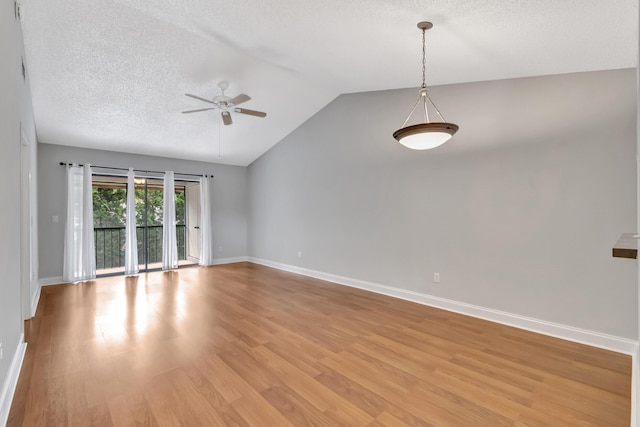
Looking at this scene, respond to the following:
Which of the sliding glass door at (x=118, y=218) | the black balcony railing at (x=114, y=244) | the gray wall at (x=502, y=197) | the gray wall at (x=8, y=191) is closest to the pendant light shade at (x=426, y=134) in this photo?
the gray wall at (x=502, y=197)

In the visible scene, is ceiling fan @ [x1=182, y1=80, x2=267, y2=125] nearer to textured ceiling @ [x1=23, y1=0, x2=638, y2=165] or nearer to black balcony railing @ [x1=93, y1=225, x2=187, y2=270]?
textured ceiling @ [x1=23, y1=0, x2=638, y2=165]

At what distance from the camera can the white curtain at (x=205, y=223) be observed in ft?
23.0

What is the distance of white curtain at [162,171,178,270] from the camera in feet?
21.4

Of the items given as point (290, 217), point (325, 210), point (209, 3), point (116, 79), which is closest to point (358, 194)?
point (325, 210)

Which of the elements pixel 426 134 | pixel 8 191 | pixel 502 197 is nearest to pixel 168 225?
pixel 8 191

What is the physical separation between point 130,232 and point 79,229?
0.83m

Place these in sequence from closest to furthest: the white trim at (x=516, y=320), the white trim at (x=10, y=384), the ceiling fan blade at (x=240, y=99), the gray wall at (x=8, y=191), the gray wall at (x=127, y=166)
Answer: the white trim at (x=10, y=384) → the gray wall at (x=8, y=191) → the white trim at (x=516, y=320) → the ceiling fan blade at (x=240, y=99) → the gray wall at (x=127, y=166)

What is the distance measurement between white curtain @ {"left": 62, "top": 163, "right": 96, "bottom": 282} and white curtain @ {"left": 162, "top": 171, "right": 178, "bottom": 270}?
132 cm

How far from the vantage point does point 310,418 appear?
181cm

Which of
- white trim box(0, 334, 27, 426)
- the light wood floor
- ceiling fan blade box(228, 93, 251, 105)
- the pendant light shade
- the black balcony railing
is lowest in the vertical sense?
the light wood floor

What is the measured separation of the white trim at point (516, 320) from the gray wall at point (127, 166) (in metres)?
3.87

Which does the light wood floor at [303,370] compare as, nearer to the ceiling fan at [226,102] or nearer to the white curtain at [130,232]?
the white curtain at [130,232]

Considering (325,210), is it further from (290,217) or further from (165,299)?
(165,299)

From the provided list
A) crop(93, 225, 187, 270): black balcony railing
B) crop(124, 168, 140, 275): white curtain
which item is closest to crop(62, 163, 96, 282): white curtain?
crop(124, 168, 140, 275): white curtain
